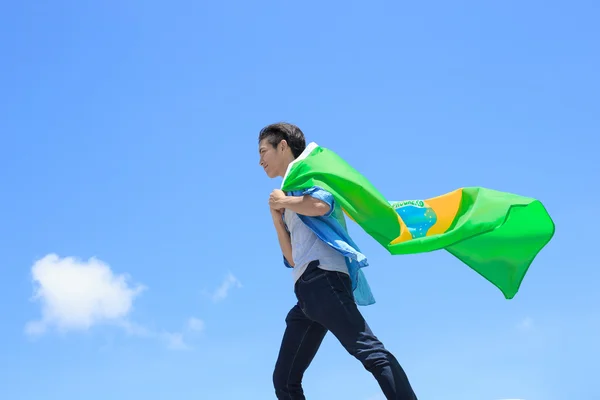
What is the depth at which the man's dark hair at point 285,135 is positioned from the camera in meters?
4.42

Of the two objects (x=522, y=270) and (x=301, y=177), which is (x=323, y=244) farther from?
(x=522, y=270)

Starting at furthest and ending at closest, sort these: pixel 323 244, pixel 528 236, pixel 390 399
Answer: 1. pixel 528 236
2. pixel 323 244
3. pixel 390 399

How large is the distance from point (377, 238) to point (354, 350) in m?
0.83

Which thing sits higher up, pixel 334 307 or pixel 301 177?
pixel 301 177

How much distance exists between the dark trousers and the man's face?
743 mm

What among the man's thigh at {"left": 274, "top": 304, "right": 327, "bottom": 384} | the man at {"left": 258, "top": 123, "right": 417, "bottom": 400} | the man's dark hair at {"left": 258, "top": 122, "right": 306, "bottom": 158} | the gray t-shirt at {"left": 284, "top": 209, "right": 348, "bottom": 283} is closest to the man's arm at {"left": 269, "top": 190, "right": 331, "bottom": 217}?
the man at {"left": 258, "top": 123, "right": 417, "bottom": 400}

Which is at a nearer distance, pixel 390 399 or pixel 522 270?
pixel 390 399

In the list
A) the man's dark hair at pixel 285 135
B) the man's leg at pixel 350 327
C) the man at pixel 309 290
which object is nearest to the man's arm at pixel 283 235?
the man at pixel 309 290

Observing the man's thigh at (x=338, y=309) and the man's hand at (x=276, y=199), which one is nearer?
the man's thigh at (x=338, y=309)

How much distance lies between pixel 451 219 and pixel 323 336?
114 cm

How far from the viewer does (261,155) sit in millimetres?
4426

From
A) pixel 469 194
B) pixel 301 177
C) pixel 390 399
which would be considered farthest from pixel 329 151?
pixel 390 399

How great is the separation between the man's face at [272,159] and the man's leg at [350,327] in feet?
2.68

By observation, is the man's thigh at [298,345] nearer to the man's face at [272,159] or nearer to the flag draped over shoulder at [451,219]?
the flag draped over shoulder at [451,219]
